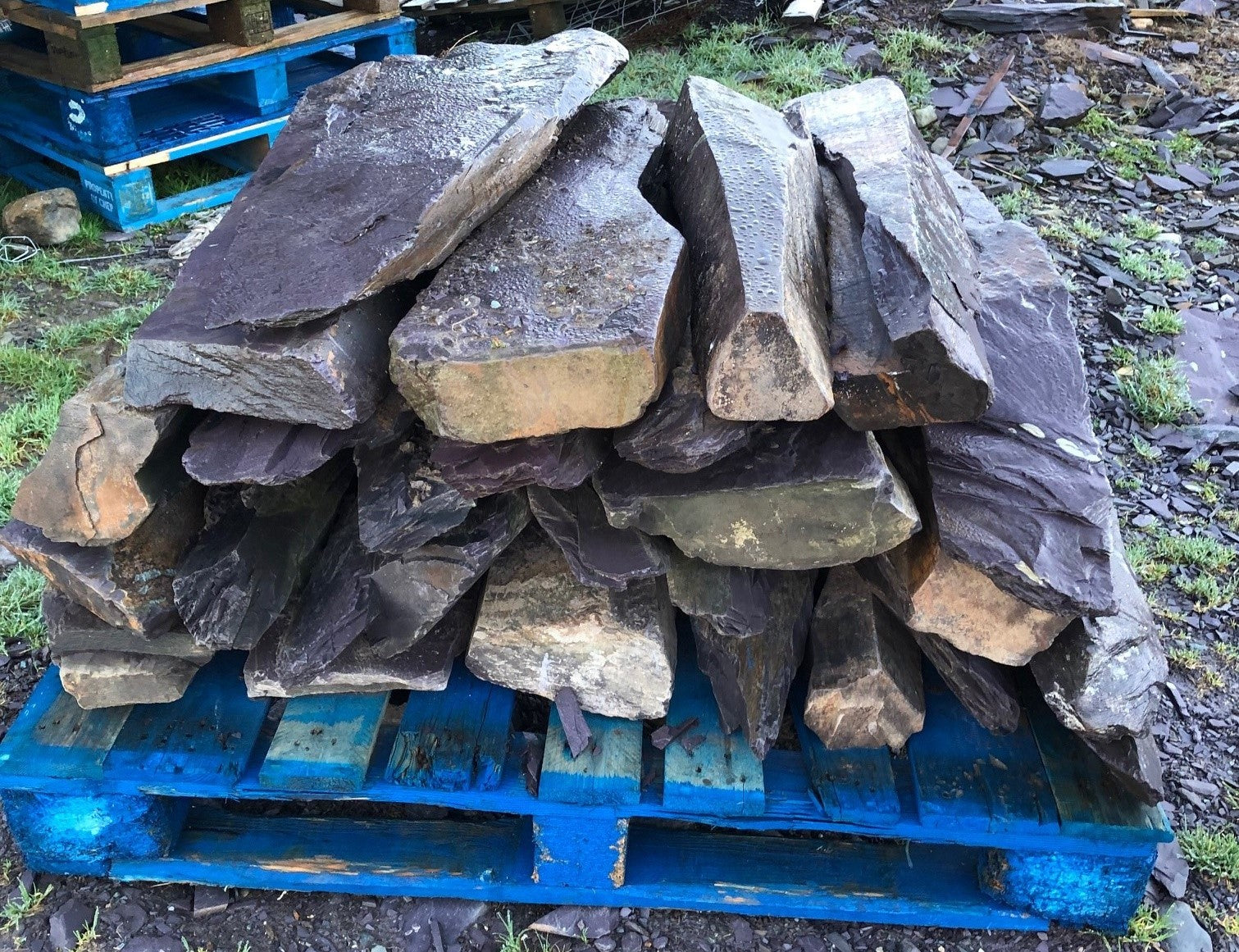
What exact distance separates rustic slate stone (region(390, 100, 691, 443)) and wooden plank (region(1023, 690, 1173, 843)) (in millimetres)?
1120

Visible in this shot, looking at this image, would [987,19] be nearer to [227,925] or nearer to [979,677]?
[979,677]

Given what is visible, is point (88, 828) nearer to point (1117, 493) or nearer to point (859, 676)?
point (859, 676)

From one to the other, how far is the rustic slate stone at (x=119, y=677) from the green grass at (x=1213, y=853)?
220 cm

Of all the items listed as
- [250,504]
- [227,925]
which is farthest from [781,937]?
[250,504]

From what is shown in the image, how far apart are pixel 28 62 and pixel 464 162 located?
357 cm

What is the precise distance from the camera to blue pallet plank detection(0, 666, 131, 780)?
2107 millimetres

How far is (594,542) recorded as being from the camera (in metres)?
2.04

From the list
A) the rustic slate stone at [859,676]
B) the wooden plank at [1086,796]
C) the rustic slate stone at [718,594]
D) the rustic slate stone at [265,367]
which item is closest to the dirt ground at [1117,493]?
the wooden plank at [1086,796]

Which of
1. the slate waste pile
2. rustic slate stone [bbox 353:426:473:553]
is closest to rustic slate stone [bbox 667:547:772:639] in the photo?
the slate waste pile

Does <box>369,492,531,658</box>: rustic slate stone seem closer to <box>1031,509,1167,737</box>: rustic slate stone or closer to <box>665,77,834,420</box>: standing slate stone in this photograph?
<box>665,77,834,420</box>: standing slate stone

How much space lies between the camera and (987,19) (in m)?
6.25

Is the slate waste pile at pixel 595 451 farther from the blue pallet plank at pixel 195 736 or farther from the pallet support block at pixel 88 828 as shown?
the pallet support block at pixel 88 828

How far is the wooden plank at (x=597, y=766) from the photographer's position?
2.05m

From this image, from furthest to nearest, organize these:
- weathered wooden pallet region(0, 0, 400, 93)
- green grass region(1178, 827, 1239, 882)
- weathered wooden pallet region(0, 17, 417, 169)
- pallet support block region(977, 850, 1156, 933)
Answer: weathered wooden pallet region(0, 17, 417, 169)
weathered wooden pallet region(0, 0, 400, 93)
green grass region(1178, 827, 1239, 882)
pallet support block region(977, 850, 1156, 933)
